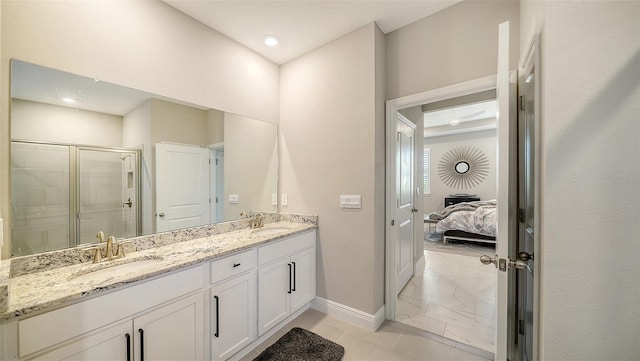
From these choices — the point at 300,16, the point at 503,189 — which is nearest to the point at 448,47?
the point at 300,16

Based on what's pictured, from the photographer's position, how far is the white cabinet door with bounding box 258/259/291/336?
74.0 inches

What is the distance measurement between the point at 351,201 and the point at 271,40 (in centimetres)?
175

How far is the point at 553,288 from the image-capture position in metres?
0.90

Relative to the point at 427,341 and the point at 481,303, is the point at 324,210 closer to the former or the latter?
the point at 427,341

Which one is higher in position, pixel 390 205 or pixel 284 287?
pixel 390 205

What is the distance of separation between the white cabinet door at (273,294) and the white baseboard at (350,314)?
1.41 feet

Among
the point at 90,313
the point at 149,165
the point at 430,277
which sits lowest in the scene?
the point at 430,277

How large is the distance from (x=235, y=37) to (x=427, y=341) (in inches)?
127

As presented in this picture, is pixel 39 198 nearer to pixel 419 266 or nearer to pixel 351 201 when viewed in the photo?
pixel 351 201

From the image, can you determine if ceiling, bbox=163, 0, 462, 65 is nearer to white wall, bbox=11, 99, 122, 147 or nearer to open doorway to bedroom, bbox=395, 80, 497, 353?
open doorway to bedroom, bbox=395, 80, 497, 353

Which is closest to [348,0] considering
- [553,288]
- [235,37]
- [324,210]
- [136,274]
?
[235,37]

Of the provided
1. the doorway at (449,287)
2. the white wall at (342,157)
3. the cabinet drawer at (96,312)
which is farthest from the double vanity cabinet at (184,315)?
the doorway at (449,287)

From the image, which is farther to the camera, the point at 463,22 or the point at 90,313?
the point at 463,22

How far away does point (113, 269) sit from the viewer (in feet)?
4.58
